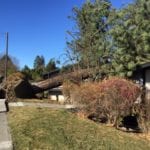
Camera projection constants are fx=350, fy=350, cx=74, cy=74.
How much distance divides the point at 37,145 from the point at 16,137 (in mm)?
808

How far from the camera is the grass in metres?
9.82

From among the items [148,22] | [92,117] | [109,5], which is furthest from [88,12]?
[92,117]

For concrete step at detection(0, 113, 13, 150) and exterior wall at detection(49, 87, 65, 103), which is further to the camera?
exterior wall at detection(49, 87, 65, 103)

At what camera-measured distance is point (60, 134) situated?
1095 cm

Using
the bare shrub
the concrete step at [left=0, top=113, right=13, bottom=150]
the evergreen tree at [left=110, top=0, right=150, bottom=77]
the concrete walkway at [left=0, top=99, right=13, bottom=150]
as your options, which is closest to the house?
the evergreen tree at [left=110, top=0, right=150, bottom=77]

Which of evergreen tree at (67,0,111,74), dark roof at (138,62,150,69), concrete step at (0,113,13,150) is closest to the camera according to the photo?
concrete step at (0,113,13,150)

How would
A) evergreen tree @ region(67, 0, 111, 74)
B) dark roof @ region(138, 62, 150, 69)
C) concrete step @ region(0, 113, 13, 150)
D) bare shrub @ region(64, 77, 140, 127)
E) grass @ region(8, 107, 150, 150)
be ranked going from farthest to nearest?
evergreen tree @ region(67, 0, 111, 74)
dark roof @ region(138, 62, 150, 69)
bare shrub @ region(64, 77, 140, 127)
grass @ region(8, 107, 150, 150)
concrete step @ region(0, 113, 13, 150)

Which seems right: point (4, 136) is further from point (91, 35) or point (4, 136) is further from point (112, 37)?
point (91, 35)

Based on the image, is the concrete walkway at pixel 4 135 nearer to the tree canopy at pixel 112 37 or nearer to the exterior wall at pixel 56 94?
the tree canopy at pixel 112 37

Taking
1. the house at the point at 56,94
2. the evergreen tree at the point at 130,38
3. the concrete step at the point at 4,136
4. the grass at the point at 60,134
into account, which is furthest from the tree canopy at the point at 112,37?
the concrete step at the point at 4,136

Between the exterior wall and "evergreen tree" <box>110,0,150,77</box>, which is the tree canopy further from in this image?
the exterior wall

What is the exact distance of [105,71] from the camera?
964 inches

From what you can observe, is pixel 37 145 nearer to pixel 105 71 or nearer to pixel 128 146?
pixel 128 146

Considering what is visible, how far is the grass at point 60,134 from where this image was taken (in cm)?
982
